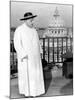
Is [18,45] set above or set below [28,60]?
above

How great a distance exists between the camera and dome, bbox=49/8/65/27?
141 inches

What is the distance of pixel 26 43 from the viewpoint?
342 cm

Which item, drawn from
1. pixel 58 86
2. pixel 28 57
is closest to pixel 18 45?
pixel 28 57

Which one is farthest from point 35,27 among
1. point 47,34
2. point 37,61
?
point 37,61

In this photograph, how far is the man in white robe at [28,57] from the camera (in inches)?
134

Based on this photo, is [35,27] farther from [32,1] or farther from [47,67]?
[47,67]

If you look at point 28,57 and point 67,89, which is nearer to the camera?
point 28,57

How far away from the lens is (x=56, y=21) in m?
3.60

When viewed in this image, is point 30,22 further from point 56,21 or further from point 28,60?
point 28,60

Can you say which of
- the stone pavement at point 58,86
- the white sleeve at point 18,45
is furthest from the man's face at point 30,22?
the stone pavement at point 58,86

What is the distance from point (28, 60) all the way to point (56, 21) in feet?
2.28

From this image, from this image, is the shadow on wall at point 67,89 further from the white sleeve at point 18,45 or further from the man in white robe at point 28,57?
the white sleeve at point 18,45

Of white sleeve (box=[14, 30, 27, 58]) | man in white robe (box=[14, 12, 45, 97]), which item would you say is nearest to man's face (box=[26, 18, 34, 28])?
man in white robe (box=[14, 12, 45, 97])

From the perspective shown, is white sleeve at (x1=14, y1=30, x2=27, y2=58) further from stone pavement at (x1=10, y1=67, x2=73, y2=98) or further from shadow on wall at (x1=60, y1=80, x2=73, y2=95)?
shadow on wall at (x1=60, y1=80, x2=73, y2=95)
